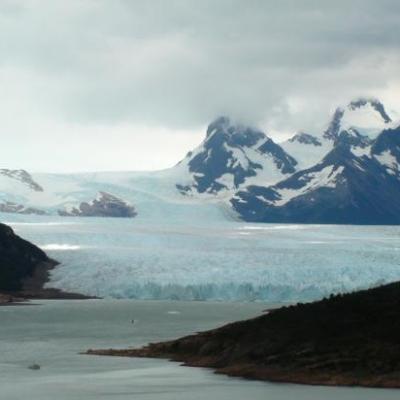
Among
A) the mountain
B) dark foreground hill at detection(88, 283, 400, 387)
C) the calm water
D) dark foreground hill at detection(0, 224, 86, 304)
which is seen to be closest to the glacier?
dark foreground hill at detection(0, 224, 86, 304)

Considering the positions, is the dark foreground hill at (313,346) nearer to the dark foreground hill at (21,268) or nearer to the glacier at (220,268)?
the glacier at (220,268)

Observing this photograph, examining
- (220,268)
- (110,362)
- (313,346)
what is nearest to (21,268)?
(220,268)

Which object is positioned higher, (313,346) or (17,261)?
(17,261)

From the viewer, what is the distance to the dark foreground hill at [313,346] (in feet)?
185

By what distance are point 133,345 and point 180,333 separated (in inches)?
352

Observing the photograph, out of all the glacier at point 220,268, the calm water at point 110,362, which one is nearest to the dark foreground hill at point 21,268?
the glacier at point 220,268

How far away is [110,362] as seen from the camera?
65625 millimetres

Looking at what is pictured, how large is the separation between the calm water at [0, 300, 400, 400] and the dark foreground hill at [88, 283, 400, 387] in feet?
6.77

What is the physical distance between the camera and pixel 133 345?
76875 mm

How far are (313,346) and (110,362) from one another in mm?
12475

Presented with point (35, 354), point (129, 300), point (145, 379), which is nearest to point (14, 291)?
point (129, 300)

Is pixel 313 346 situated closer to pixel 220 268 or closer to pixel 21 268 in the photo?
pixel 220 268

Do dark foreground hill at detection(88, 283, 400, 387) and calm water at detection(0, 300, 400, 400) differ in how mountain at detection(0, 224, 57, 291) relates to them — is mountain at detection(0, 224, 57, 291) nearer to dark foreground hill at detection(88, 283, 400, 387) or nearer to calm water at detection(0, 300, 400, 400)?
calm water at detection(0, 300, 400, 400)

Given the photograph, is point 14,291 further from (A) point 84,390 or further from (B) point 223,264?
(A) point 84,390
